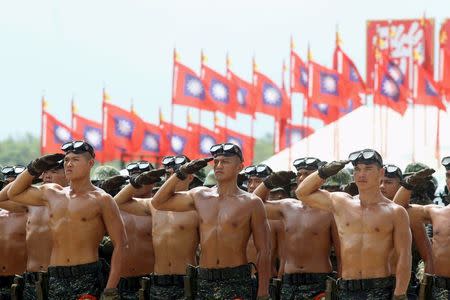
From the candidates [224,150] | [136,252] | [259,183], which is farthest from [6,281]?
[224,150]

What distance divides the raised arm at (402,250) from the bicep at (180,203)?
225cm

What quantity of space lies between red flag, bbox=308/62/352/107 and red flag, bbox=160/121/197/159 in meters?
5.30

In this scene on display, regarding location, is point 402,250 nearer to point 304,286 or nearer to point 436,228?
point 436,228

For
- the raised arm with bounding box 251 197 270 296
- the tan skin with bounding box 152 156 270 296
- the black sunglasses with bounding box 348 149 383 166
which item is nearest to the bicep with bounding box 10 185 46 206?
the tan skin with bounding box 152 156 270 296

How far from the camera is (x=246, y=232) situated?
39.5 feet

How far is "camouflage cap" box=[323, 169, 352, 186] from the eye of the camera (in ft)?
47.8

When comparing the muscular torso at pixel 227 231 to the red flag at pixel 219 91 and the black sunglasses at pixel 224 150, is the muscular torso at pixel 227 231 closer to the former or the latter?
the black sunglasses at pixel 224 150

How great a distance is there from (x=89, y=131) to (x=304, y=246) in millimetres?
26817

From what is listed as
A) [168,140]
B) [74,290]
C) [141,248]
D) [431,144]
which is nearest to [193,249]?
[141,248]

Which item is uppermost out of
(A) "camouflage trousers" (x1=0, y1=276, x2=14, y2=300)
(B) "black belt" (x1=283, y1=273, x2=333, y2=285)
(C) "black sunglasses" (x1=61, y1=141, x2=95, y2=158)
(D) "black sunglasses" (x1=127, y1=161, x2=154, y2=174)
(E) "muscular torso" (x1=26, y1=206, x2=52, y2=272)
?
(C) "black sunglasses" (x1=61, y1=141, x2=95, y2=158)

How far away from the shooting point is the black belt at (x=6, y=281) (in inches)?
566

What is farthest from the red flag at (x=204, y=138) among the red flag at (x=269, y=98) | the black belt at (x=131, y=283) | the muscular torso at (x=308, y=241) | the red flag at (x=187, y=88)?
the muscular torso at (x=308, y=241)

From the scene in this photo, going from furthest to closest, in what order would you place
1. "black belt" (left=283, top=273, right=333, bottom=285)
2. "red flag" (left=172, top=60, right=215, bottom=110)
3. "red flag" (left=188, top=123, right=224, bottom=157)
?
"red flag" (left=188, top=123, right=224, bottom=157) → "red flag" (left=172, top=60, right=215, bottom=110) → "black belt" (left=283, top=273, right=333, bottom=285)

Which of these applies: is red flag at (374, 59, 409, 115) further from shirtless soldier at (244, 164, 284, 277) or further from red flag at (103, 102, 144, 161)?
shirtless soldier at (244, 164, 284, 277)
